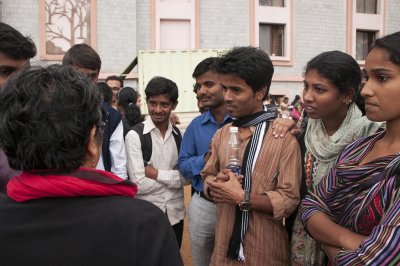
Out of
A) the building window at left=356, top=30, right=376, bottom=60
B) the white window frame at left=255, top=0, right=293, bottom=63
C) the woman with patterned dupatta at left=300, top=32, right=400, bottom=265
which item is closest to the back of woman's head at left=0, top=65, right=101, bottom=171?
the woman with patterned dupatta at left=300, top=32, right=400, bottom=265

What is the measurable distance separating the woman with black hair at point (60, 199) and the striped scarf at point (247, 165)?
102 centimetres

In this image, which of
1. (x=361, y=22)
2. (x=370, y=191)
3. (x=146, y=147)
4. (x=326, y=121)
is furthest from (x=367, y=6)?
(x=370, y=191)

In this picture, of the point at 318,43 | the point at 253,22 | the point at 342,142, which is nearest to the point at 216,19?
the point at 253,22

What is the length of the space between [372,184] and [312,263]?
31.5 inches

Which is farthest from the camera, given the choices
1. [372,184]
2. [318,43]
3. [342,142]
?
[318,43]

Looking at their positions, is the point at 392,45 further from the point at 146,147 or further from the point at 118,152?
the point at 146,147

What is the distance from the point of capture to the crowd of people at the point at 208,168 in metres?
1.19

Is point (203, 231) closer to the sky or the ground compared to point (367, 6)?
closer to the ground

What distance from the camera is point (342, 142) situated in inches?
88.5

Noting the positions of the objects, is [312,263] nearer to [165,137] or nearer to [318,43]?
[165,137]

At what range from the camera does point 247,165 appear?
2.28 metres

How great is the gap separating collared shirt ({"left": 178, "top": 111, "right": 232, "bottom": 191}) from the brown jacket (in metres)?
0.68

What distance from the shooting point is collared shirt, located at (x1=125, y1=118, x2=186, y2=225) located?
3225mm

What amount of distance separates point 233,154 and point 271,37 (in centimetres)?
1753
